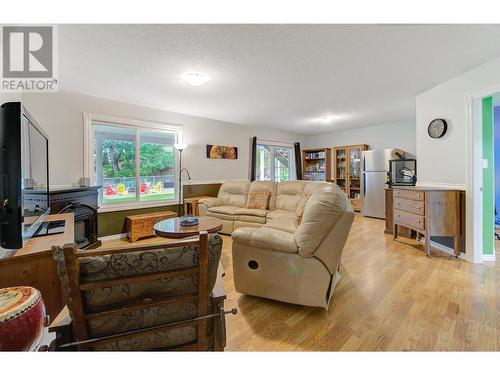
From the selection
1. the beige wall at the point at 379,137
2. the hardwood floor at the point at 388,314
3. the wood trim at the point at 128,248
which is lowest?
the hardwood floor at the point at 388,314

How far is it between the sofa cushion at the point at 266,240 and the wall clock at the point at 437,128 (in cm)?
286

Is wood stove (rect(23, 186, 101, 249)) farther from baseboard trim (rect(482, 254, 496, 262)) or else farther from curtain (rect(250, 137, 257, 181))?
baseboard trim (rect(482, 254, 496, 262))

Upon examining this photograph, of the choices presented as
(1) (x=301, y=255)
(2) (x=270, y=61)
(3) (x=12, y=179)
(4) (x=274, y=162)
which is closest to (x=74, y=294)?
(3) (x=12, y=179)

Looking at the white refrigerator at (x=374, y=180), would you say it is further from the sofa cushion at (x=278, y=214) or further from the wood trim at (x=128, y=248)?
the wood trim at (x=128, y=248)

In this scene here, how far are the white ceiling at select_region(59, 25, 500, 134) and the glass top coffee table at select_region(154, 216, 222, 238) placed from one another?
6.07 feet

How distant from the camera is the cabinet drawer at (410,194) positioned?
2.98 metres

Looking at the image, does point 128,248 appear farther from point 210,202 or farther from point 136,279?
point 210,202

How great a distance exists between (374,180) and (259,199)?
300cm

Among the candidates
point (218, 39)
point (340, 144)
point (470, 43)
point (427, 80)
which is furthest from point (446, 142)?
point (340, 144)

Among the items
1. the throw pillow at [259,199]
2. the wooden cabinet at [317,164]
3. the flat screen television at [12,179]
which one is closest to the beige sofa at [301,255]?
the flat screen television at [12,179]

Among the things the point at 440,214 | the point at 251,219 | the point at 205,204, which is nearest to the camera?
the point at 440,214

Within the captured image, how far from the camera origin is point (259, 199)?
4.34 m

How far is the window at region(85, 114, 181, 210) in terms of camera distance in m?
3.73
